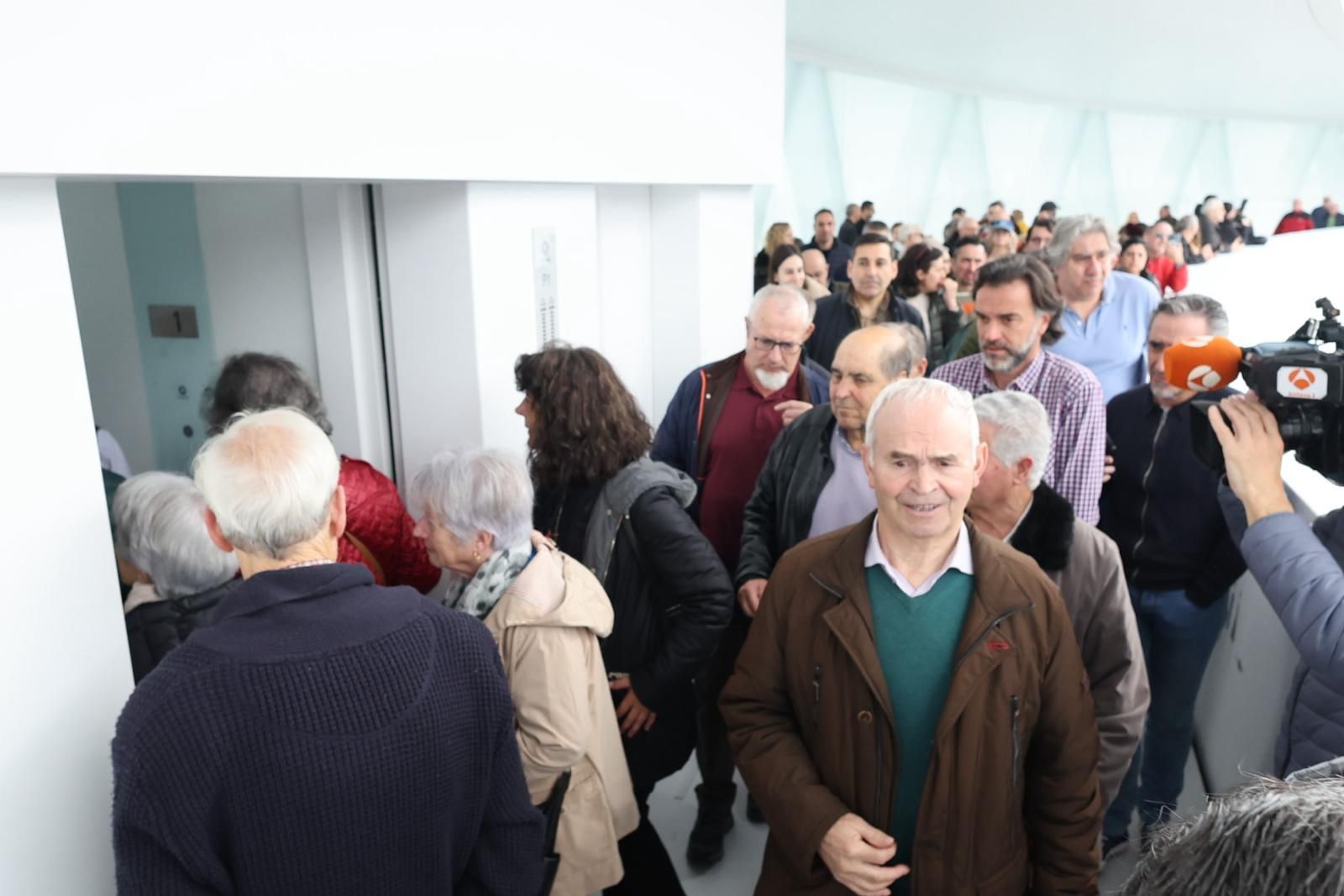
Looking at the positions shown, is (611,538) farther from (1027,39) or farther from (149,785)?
(1027,39)

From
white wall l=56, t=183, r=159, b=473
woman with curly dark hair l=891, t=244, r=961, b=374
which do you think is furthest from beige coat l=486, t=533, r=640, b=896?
woman with curly dark hair l=891, t=244, r=961, b=374

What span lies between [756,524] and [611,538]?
0.62 metres

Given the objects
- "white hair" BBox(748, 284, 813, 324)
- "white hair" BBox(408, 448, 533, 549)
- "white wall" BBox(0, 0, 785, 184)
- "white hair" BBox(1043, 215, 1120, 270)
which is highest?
"white wall" BBox(0, 0, 785, 184)

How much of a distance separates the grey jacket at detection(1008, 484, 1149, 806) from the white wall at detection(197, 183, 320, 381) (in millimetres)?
2593

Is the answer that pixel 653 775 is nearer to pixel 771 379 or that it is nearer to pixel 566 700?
pixel 566 700

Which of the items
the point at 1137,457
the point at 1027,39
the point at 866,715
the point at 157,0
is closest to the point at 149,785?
the point at 866,715

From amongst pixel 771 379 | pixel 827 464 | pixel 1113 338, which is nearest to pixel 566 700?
pixel 827 464

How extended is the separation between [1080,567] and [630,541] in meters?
1.12

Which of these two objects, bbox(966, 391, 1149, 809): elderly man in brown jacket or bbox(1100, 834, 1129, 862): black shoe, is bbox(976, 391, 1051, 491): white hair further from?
bbox(1100, 834, 1129, 862): black shoe

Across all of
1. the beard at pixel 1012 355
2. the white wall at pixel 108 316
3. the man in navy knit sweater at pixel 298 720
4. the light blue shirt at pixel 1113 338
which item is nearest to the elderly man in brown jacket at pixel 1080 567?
the beard at pixel 1012 355

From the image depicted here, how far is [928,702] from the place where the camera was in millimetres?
1895

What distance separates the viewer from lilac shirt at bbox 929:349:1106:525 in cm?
300

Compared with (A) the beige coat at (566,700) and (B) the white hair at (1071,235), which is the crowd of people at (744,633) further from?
(B) the white hair at (1071,235)

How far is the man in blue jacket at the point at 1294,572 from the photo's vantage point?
1.67m
